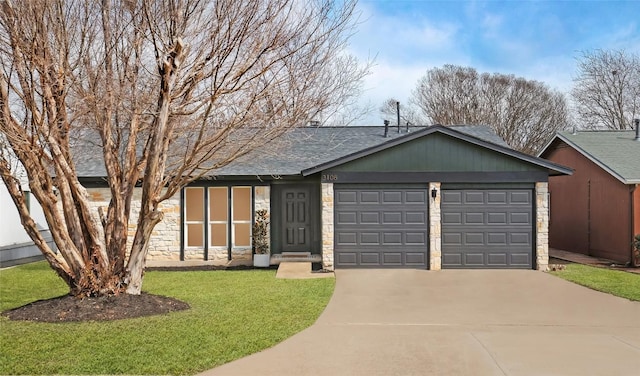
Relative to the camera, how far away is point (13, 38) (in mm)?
7750

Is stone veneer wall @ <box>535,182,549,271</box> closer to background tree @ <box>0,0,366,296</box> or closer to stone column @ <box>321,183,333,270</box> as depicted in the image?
stone column @ <box>321,183,333,270</box>

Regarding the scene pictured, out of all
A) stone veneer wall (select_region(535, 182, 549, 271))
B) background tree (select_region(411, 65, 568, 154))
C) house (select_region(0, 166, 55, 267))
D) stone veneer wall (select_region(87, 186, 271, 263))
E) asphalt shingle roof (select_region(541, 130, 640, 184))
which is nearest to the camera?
stone veneer wall (select_region(535, 182, 549, 271))

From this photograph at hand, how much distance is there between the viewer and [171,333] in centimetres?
695

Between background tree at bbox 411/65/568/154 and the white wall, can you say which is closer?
the white wall

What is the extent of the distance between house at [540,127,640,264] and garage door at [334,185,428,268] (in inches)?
A: 234

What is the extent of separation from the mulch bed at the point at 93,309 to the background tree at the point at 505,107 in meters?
28.8

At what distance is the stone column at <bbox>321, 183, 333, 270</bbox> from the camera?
44.4ft

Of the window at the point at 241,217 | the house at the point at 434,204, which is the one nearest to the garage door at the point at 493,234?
the house at the point at 434,204

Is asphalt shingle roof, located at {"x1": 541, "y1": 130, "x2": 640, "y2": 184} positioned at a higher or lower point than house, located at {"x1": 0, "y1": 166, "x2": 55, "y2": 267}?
higher

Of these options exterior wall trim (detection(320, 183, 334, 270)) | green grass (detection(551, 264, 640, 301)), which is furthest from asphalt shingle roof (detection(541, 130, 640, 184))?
exterior wall trim (detection(320, 183, 334, 270))

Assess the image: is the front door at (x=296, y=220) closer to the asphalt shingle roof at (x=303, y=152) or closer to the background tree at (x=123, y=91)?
the asphalt shingle roof at (x=303, y=152)

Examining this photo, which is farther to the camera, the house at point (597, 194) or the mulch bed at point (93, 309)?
the house at point (597, 194)

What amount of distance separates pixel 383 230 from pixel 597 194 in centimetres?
742

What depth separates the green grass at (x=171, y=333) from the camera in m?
5.73
